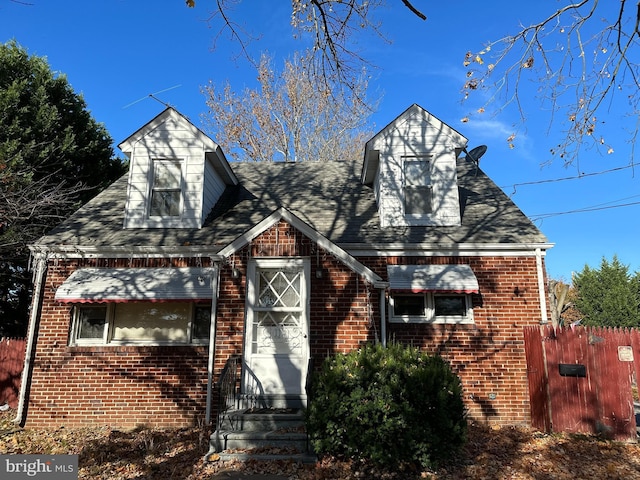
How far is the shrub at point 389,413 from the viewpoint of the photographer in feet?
18.1

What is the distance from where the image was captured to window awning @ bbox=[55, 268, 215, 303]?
27.0 feet

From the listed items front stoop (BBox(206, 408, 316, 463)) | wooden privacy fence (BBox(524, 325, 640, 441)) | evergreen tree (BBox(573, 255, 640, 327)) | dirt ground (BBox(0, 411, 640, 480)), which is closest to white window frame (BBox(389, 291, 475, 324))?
wooden privacy fence (BBox(524, 325, 640, 441))

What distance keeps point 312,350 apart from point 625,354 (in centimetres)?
549

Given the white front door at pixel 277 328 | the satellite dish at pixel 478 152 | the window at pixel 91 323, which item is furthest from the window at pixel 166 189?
the satellite dish at pixel 478 152

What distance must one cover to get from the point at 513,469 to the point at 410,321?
3.28 m

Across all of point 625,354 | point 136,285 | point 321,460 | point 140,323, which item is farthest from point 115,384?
point 625,354

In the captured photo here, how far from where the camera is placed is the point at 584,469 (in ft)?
19.7

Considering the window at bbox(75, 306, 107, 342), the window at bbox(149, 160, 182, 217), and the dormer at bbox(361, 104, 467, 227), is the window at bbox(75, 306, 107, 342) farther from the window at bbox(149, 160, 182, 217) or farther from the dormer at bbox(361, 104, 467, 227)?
the dormer at bbox(361, 104, 467, 227)

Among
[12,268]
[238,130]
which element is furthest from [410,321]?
[238,130]

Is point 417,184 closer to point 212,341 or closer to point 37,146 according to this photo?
point 212,341

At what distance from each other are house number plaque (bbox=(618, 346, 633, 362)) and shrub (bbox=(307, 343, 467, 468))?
3618 millimetres

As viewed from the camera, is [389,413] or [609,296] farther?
[609,296]

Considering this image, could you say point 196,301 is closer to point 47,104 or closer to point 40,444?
point 40,444

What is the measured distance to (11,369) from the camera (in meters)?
9.70
